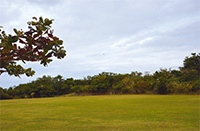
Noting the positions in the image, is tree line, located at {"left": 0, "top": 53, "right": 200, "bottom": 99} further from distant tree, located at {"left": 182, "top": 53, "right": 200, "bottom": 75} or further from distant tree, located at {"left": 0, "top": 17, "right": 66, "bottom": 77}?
distant tree, located at {"left": 0, "top": 17, "right": 66, "bottom": 77}

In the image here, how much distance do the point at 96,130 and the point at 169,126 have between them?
2441 mm

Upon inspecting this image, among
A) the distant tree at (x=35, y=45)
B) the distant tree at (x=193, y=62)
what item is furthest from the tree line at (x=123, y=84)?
the distant tree at (x=35, y=45)

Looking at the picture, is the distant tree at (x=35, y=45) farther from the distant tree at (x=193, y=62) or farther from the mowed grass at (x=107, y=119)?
the distant tree at (x=193, y=62)

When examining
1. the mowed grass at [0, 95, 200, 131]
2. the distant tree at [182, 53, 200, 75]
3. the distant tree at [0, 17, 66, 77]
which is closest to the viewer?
the distant tree at [0, 17, 66, 77]

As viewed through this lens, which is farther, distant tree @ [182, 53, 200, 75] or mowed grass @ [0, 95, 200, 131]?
distant tree @ [182, 53, 200, 75]

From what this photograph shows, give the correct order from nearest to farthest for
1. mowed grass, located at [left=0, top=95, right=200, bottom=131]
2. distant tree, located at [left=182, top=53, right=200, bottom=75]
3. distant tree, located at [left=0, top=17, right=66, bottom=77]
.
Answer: distant tree, located at [left=0, top=17, right=66, bottom=77], mowed grass, located at [left=0, top=95, right=200, bottom=131], distant tree, located at [left=182, top=53, right=200, bottom=75]

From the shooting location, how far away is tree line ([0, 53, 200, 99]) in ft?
108

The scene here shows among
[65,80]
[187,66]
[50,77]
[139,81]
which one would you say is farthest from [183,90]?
[50,77]

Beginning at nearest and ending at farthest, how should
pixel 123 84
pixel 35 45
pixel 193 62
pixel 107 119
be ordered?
1. pixel 35 45
2. pixel 107 119
3. pixel 193 62
4. pixel 123 84

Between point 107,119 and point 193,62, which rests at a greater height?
point 193,62

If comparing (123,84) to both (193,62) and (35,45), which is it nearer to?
(193,62)

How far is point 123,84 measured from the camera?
41.2 metres

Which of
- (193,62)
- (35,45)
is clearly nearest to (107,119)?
(35,45)

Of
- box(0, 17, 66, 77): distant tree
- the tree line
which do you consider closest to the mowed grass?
box(0, 17, 66, 77): distant tree
